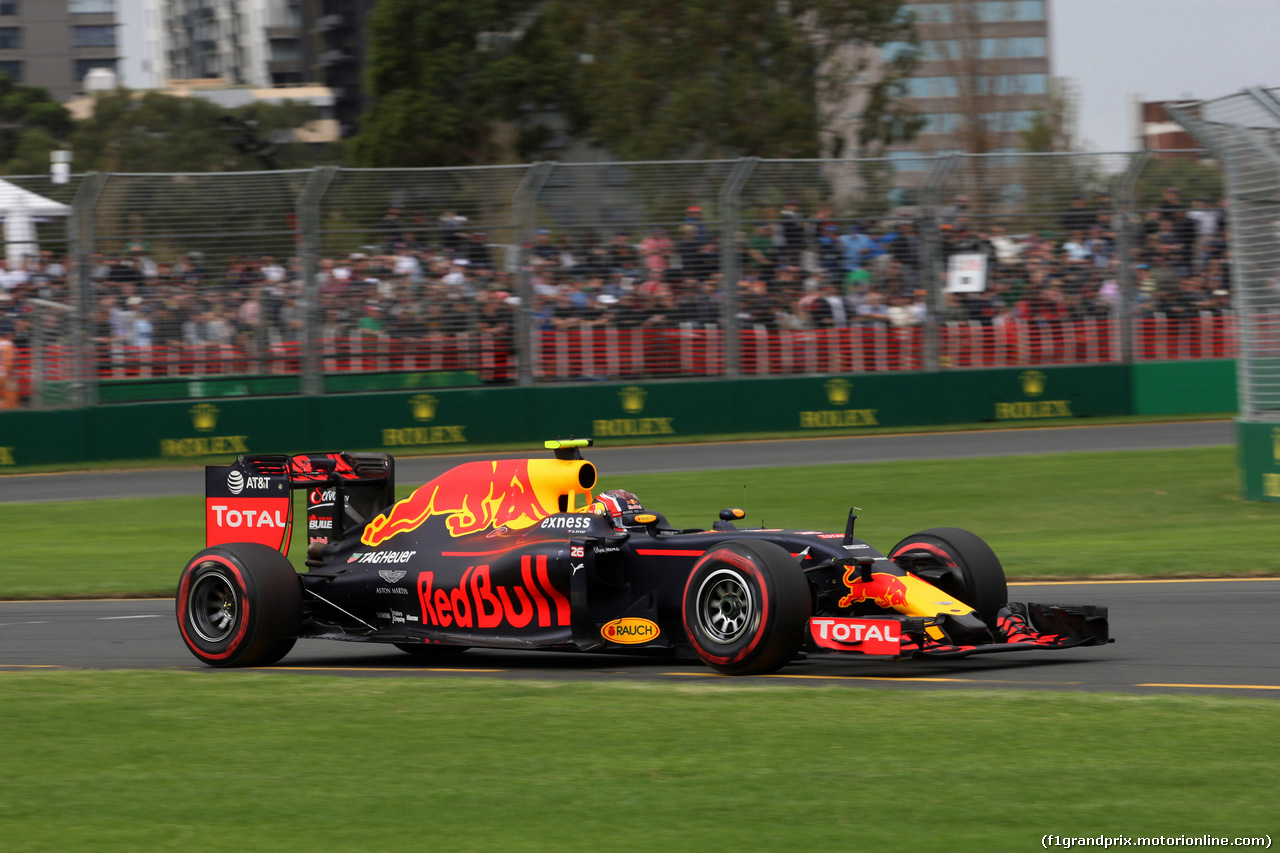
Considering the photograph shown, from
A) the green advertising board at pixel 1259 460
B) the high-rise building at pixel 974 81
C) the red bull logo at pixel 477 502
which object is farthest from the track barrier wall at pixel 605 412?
the red bull logo at pixel 477 502

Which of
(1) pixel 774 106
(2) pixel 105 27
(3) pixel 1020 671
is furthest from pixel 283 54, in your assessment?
(3) pixel 1020 671

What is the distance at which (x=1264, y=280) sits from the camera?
17.6 metres

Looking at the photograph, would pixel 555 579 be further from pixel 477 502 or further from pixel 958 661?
pixel 958 661

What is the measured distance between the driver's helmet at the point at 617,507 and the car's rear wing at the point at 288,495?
1.92 metres

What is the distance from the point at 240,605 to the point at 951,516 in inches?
387

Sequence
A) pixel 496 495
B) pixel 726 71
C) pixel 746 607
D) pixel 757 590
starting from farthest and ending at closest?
1. pixel 726 71
2. pixel 496 495
3. pixel 746 607
4. pixel 757 590

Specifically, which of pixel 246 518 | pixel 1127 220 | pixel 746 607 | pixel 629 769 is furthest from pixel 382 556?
pixel 1127 220

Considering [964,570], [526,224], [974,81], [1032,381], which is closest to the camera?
[964,570]

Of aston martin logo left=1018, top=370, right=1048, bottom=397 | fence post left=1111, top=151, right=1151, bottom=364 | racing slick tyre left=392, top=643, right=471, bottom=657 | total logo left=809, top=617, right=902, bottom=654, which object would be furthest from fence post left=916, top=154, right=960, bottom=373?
total logo left=809, top=617, right=902, bottom=654

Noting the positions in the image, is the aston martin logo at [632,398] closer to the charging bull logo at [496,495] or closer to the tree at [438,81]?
the charging bull logo at [496,495]

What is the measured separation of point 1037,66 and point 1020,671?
142690mm

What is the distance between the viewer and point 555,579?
9.34m

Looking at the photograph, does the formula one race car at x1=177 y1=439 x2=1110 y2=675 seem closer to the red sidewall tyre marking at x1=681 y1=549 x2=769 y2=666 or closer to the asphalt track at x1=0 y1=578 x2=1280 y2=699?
the red sidewall tyre marking at x1=681 y1=549 x2=769 y2=666

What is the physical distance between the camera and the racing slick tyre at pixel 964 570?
907cm
